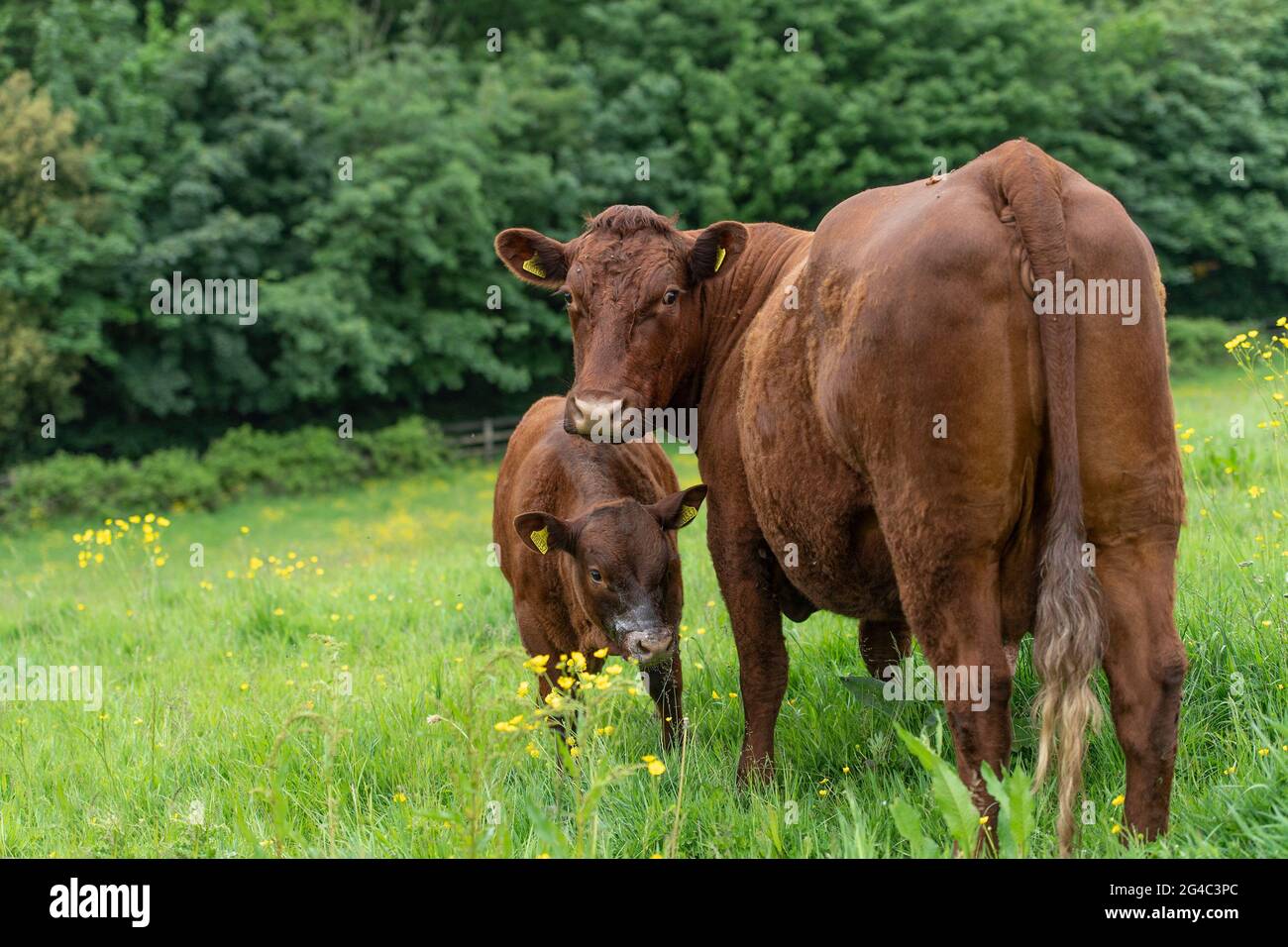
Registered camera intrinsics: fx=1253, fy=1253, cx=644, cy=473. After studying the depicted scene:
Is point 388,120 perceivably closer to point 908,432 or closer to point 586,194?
point 586,194

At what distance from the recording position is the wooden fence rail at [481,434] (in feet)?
109

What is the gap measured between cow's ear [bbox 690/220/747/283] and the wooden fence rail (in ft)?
89.0

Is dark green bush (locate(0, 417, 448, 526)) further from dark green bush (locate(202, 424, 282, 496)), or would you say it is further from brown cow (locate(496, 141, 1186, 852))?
brown cow (locate(496, 141, 1186, 852))

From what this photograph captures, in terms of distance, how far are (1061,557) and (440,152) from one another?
28969mm

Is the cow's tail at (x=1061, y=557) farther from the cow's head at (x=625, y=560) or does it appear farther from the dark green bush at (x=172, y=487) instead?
the dark green bush at (x=172, y=487)

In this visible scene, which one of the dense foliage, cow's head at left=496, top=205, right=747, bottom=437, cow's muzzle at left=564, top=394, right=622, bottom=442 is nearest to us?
cow's muzzle at left=564, top=394, right=622, bottom=442

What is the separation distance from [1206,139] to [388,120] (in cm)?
2564

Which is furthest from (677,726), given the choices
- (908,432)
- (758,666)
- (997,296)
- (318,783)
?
(997,296)

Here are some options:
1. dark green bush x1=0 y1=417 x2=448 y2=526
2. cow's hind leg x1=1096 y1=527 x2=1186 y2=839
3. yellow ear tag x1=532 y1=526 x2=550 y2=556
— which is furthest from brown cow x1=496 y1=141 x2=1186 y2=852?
dark green bush x1=0 y1=417 x2=448 y2=526

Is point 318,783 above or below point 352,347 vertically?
below

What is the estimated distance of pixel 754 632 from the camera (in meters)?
5.61

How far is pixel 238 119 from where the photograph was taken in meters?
30.4

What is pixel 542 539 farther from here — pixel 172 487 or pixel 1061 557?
pixel 172 487

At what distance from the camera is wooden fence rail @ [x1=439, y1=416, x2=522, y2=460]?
33.1 metres
